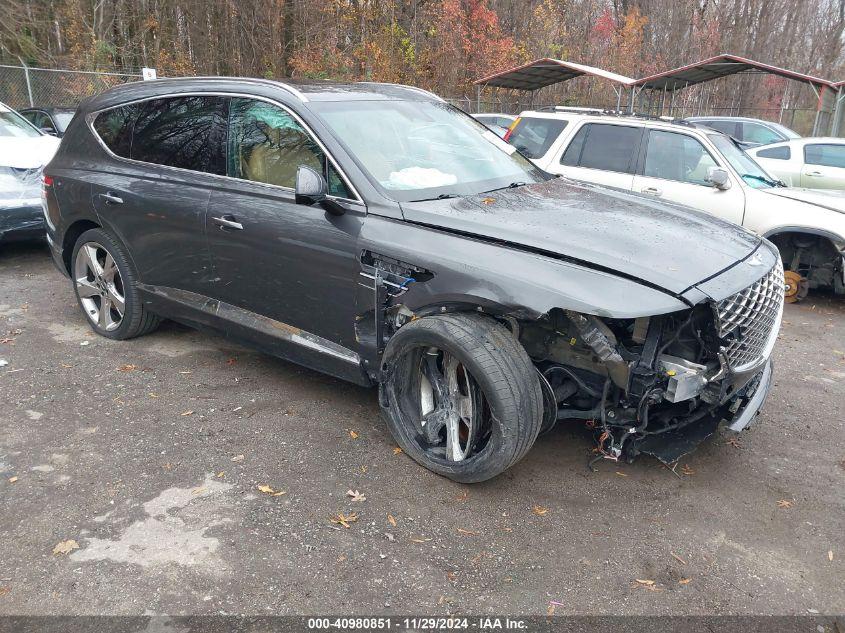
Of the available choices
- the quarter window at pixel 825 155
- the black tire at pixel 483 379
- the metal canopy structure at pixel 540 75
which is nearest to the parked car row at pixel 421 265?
the black tire at pixel 483 379

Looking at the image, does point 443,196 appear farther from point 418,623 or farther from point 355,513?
point 418,623

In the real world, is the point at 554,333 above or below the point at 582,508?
above

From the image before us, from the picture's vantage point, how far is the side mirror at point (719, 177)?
21.5 feet

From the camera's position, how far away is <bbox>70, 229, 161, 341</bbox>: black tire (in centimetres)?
485

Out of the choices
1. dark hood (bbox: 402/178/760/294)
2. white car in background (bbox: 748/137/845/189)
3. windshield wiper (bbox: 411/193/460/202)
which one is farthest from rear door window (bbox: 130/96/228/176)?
white car in background (bbox: 748/137/845/189)

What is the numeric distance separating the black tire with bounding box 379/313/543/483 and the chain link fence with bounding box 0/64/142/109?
1638 cm

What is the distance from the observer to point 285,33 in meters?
20.3

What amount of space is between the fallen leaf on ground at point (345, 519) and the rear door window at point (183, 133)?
2278mm

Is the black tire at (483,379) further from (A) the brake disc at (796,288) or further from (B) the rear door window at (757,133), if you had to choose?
(B) the rear door window at (757,133)

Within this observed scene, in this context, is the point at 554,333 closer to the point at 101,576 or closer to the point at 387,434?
the point at 387,434

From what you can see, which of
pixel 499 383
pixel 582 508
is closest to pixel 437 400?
pixel 499 383

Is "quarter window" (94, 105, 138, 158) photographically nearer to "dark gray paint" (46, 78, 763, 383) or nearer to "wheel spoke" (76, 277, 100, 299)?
"dark gray paint" (46, 78, 763, 383)

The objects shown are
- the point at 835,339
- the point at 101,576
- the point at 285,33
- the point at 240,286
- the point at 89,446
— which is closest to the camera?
the point at 101,576

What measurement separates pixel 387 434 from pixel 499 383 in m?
1.10
